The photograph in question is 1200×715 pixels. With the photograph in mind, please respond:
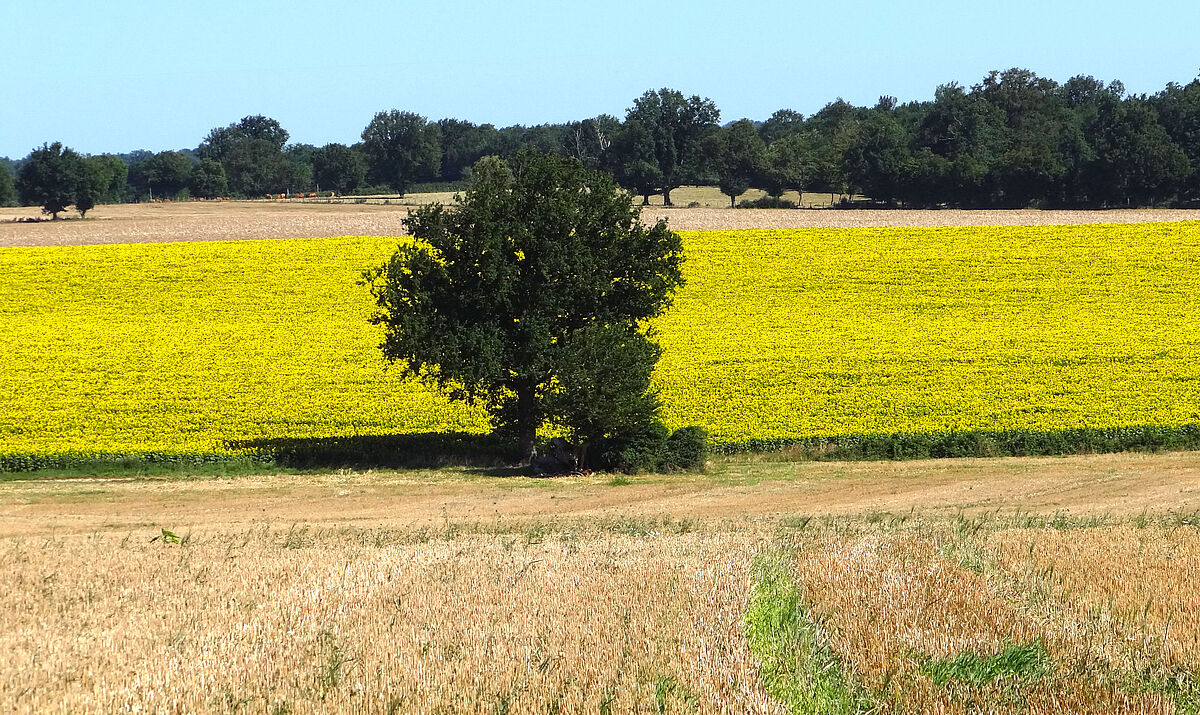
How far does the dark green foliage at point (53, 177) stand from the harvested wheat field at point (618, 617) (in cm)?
8054

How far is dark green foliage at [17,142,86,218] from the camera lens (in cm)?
9494

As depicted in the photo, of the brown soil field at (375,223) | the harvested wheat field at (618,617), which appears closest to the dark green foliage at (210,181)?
the brown soil field at (375,223)

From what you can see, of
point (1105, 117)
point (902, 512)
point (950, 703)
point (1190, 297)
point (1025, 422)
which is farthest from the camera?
point (1105, 117)

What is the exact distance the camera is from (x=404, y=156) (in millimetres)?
143875

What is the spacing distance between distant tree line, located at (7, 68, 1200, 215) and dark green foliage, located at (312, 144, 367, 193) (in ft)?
0.60

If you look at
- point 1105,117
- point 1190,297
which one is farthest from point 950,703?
point 1105,117

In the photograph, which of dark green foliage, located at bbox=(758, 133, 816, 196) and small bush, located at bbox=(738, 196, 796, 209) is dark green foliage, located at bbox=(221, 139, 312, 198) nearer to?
dark green foliage, located at bbox=(758, 133, 816, 196)

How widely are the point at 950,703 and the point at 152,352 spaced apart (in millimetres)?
39022

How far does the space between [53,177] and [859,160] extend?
223ft

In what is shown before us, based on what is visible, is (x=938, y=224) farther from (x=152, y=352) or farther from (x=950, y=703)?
(x=950, y=703)

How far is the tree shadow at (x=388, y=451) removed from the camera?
105 feet

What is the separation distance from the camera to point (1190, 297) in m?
49.7

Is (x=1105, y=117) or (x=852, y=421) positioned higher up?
(x=1105, y=117)

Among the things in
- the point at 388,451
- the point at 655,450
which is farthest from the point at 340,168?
the point at 655,450
